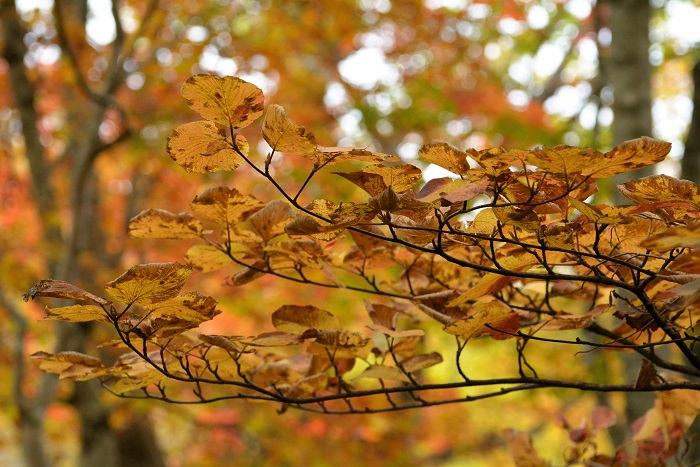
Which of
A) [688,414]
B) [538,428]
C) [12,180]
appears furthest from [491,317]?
[538,428]

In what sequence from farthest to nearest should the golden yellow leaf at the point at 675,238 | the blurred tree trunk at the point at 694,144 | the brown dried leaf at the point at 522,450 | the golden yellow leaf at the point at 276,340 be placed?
the blurred tree trunk at the point at 694,144 → the brown dried leaf at the point at 522,450 → the golden yellow leaf at the point at 276,340 → the golden yellow leaf at the point at 675,238

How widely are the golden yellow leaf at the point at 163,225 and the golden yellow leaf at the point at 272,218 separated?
0.21ft

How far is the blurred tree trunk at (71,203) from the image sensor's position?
266cm

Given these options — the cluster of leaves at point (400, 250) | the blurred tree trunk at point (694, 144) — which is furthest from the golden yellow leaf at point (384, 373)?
the blurred tree trunk at point (694, 144)

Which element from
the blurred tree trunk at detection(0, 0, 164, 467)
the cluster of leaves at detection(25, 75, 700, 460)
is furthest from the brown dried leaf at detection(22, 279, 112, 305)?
the blurred tree trunk at detection(0, 0, 164, 467)

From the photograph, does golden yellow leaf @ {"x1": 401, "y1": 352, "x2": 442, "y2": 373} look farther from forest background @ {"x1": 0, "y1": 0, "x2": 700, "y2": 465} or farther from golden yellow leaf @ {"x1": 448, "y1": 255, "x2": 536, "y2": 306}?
forest background @ {"x1": 0, "y1": 0, "x2": 700, "y2": 465}

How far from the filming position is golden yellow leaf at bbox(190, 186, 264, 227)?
0.67 m

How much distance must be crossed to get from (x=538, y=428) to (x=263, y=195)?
568cm

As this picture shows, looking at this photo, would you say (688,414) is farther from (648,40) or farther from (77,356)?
(648,40)

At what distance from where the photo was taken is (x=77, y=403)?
11.2 feet

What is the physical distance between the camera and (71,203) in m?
2.77

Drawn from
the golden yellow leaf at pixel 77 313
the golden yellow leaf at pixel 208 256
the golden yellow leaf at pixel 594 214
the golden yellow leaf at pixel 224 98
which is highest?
the golden yellow leaf at pixel 224 98

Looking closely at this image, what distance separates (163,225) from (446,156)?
318 millimetres

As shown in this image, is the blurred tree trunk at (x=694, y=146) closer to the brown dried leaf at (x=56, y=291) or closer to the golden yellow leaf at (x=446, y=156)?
the golden yellow leaf at (x=446, y=156)
